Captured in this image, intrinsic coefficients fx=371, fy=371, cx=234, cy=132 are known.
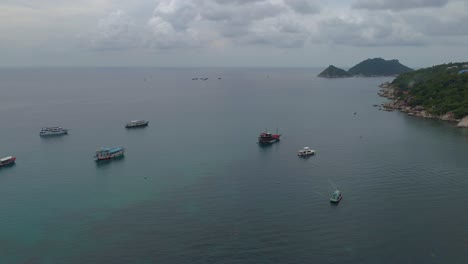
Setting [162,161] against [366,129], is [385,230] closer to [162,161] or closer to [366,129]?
[162,161]

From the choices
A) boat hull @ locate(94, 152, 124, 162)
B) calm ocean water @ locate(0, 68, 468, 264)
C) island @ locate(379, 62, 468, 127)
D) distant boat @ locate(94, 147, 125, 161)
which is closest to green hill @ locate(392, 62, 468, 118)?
island @ locate(379, 62, 468, 127)

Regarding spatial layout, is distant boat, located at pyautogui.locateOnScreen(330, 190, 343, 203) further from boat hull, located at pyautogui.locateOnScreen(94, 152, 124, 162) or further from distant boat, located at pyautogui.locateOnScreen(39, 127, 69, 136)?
distant boat, located at pyautogui.locateOnScreen(39, 127, 69, 136)

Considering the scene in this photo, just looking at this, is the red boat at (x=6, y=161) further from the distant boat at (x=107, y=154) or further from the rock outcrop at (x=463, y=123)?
the rock outcrop at (x=463, y=123)

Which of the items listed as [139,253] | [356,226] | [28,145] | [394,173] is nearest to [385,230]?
[356,226]

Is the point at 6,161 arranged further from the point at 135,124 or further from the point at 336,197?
the point at 336,197

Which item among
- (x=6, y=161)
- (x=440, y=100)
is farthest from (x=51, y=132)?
(x=440, y=100)

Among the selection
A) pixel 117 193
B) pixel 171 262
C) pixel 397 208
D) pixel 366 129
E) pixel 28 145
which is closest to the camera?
pixel 171 262

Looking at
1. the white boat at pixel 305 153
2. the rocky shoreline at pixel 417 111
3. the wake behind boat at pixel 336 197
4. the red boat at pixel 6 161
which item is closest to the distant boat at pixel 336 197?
the wake behind boat at pixel 336 197

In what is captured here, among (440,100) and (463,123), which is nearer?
(463,123)

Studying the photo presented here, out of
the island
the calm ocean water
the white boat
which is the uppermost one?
the island
